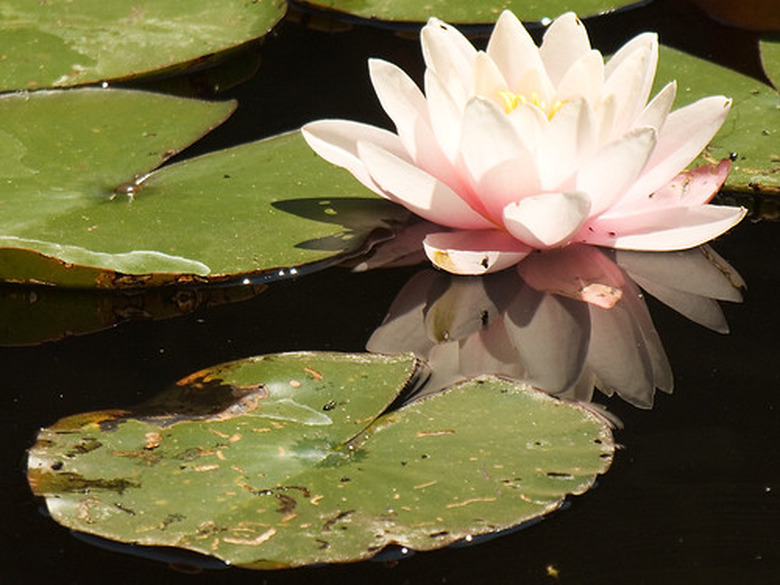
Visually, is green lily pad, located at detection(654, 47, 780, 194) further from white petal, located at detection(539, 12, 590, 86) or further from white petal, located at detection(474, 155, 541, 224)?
white petal, located at detection(474, 155, 541, 224)

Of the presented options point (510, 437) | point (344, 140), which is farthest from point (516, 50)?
point (510, 437)

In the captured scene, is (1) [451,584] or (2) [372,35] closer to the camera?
(1) [451,584]

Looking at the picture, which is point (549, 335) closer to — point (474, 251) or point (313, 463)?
point (474, 251)

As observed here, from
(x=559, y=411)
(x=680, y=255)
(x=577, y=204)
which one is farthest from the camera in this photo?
(x=680, y=255)

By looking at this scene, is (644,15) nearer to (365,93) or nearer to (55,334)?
(365,93)

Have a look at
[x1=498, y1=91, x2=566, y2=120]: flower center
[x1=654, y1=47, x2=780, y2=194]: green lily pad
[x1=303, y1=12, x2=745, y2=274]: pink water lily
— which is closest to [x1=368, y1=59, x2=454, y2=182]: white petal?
[x1=303, y1=12, x2=745, y2=274]: pink water lily

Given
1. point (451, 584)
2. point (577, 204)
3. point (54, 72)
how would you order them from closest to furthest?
point (451, 584) < point (577, 204) < point (54, 72)

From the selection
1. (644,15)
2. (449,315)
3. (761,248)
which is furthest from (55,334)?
(644,15)
